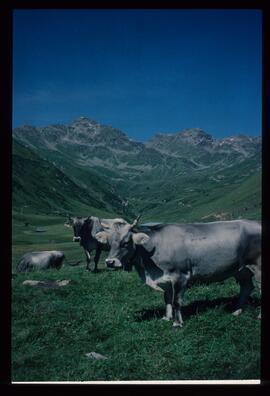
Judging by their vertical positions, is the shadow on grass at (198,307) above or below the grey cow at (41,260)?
below

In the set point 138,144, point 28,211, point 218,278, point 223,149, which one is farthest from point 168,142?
point 28,211

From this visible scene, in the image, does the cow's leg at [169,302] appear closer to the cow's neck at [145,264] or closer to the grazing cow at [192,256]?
the grazing cow at [192,256]

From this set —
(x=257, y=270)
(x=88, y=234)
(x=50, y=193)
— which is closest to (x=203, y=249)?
(x=257, y=270)

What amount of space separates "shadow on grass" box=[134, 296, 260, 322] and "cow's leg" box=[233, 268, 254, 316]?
0.33 ft

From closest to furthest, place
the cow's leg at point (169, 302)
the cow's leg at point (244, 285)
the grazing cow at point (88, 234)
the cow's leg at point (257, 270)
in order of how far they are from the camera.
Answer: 1. the cow's leg at point (257, 270)
2. the cow's leg at point (169, 302)
3. the cow's leg at point (244, 285)
4. the grazing cow at point (88, 234)

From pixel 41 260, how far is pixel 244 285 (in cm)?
578

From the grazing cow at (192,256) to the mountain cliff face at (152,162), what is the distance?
1492 millimetres

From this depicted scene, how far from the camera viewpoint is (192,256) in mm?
7949

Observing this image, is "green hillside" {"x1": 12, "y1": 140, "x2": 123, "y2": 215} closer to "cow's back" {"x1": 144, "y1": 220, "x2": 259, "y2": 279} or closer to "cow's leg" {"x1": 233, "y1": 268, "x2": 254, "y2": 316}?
"cow's back" {"x1": 144, "y1": 220, "x2": 259, "y2": 279}

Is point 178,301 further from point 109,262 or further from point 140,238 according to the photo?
point 109,262

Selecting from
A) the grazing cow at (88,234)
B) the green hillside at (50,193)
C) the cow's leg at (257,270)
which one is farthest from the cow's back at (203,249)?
the green hillside at (50,193)

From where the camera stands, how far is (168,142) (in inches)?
388

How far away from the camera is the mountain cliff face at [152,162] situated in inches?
375
